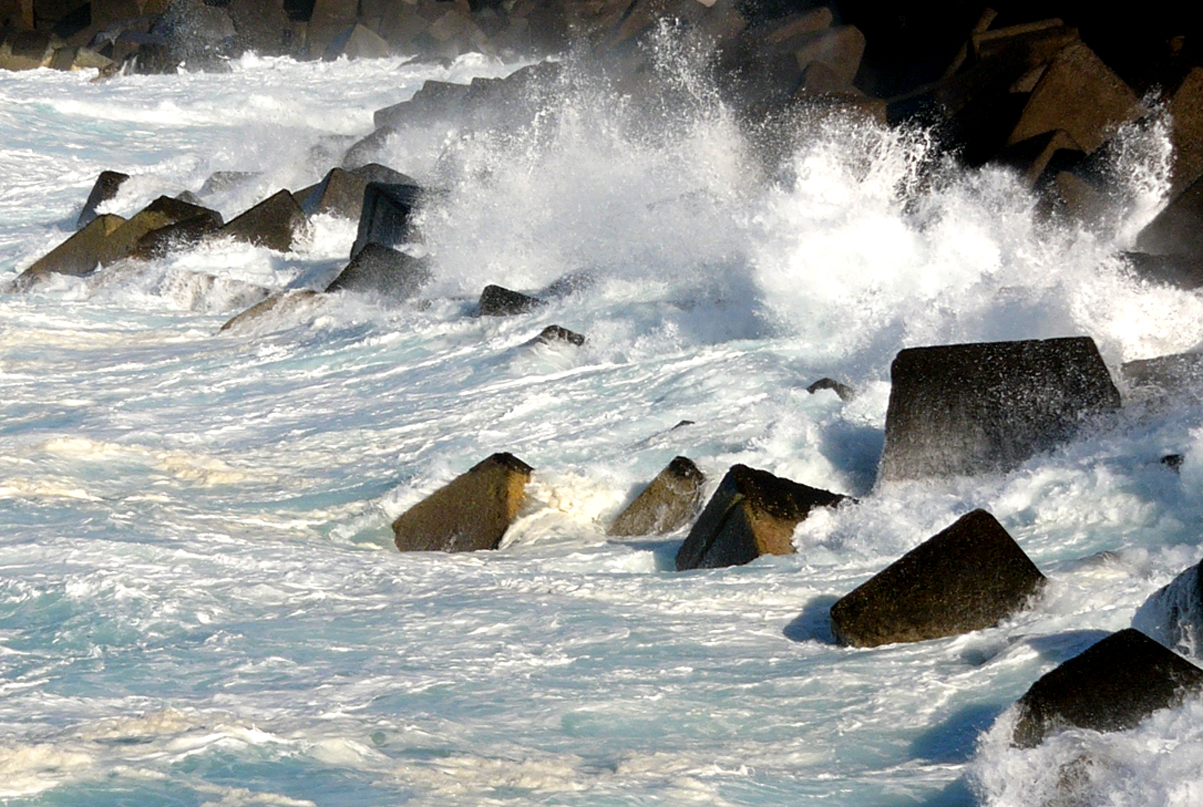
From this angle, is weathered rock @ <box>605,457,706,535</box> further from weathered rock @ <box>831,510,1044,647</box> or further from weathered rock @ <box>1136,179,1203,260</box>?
weathered rock @ <box>1136,179,1203,260</box>

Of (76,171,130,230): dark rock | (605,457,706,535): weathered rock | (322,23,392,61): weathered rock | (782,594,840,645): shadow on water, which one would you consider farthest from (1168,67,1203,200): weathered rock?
(322,23,392,61): weathered rock

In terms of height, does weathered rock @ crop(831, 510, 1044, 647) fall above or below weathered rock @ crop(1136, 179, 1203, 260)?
below

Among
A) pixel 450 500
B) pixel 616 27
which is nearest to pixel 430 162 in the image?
pixel 616 27

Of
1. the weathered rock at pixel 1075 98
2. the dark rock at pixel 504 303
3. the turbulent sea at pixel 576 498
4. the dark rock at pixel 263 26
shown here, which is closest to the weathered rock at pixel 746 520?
the turbulent sea at pixel 576 498

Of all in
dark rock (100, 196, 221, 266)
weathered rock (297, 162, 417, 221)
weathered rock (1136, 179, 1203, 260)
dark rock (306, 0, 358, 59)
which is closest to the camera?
weathered rock (1136, 179, 1203, 260)

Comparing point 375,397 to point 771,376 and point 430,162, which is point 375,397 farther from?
point 430,162

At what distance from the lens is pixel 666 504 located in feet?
18.7

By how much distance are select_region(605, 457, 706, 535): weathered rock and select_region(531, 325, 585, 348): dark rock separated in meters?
2.66

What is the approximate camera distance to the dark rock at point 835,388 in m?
6.69

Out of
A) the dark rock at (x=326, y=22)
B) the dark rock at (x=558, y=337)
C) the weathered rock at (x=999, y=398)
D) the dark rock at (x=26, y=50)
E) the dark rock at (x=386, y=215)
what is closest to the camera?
the weathered rock at (x=999, y=398)

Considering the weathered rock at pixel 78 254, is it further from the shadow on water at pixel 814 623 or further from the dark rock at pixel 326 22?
the dark rock at pixel 326 22

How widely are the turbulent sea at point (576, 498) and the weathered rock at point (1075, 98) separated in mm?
554

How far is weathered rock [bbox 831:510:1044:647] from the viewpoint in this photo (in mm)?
4105

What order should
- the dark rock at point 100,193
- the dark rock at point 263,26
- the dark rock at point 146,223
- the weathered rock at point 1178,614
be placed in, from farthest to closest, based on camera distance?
the dark rock at point 263,26, the dark rock at point 100,193, the dark rock at point 146,223, the weathered rock at point 1178,614
